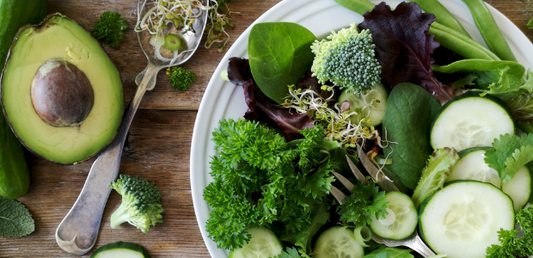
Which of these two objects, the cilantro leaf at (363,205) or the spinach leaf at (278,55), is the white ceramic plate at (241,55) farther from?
the cilantro leaf at (363,205)

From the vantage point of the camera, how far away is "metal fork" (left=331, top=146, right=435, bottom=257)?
60.9 inches

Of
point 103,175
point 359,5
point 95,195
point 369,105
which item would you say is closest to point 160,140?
point 103,175

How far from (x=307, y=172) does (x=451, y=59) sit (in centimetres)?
93

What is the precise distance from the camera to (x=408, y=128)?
163cm

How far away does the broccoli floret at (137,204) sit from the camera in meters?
1.83

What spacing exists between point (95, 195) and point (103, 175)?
0.12m

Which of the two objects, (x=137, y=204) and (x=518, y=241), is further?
(x=137, y=204)

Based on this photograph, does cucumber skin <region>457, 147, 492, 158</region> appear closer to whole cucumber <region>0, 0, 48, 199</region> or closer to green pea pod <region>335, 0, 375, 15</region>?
green pea pod <region>335, 0, 375, 15</region>

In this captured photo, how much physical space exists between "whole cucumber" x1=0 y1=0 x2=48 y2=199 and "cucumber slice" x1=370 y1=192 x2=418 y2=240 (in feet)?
5.82

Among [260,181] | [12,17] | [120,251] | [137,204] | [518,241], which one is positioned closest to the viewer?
[518,241]

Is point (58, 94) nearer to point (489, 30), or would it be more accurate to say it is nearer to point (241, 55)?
point (241, 55)

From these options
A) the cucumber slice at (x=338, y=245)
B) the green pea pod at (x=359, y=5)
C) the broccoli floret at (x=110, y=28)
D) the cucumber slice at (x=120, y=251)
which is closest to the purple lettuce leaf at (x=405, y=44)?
the green pea pod at (x=359, y=5)

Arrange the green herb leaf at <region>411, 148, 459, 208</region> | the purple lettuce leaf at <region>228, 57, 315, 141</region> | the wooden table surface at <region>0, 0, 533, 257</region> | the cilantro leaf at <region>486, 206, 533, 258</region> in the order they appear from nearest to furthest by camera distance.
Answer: the cilantro leaf at <region>486, 206, 533, 258</region>, the green herb leaf at <region>411, 148, 459, 208</region>, the purple lettuce leaf at <region>228, 57, 315, 141</region>, the wooden table surface at <region>0, 0, 533, 257</region>

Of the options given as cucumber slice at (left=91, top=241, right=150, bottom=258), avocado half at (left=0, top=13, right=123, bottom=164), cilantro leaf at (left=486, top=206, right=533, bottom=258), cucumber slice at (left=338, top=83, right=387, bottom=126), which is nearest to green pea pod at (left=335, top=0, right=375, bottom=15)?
cucumber slice at (left=338, top=83, right=387, bottom=126)
